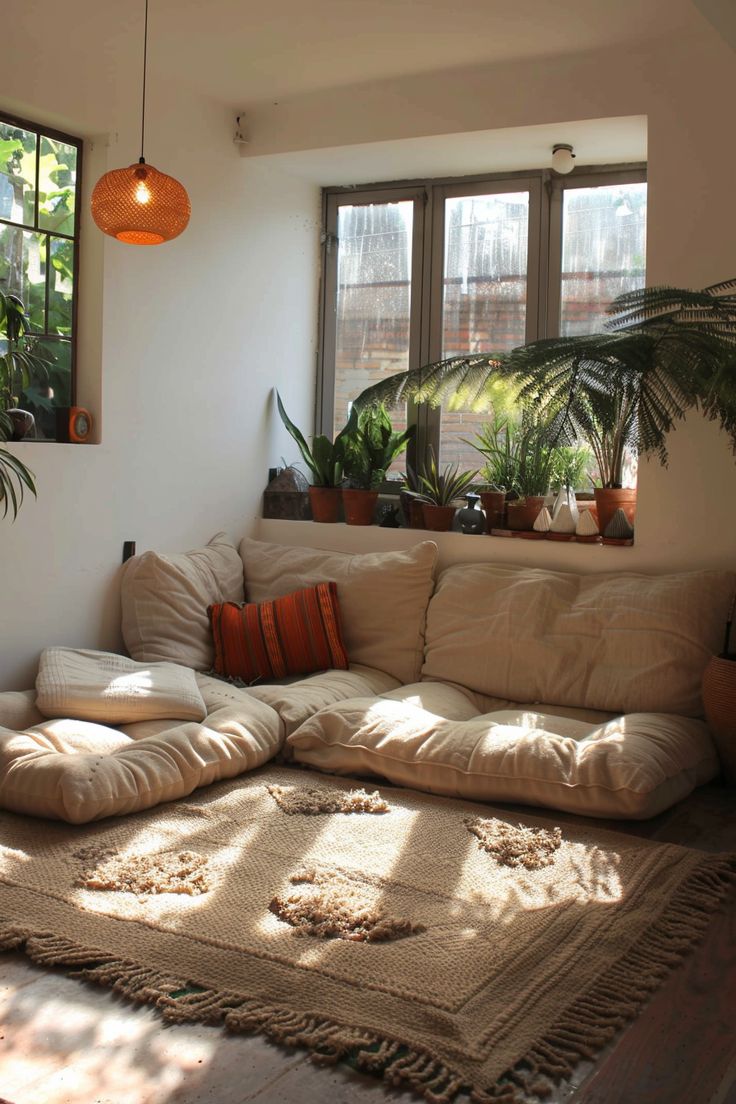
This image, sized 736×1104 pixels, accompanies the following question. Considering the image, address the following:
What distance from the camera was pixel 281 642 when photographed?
4.42 m

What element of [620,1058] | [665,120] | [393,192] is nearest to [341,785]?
Result: [620,1058]

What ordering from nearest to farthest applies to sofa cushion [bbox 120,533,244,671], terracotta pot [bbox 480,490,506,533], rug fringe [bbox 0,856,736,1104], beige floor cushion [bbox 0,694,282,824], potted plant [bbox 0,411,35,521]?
rug fringe [bbox 0,856,736,1104] → beige floor cushion [bbox 0,694,282,824] → potted plant [bbox 0,411,35,521] → sofa cushion [bbox 120,533,244,671] → terracotta pot [bbox 480,490,506,533]

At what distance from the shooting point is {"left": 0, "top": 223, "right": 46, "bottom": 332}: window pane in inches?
159

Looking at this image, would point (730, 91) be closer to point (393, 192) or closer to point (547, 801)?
point (393, 192)

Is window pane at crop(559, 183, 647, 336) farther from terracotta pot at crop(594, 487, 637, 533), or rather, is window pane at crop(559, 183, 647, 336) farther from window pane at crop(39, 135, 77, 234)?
window pane at crop(39, 135, 77, 234)

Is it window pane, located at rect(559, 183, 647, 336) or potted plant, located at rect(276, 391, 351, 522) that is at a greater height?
window pane, located at rect(559, 183, 647, 336)

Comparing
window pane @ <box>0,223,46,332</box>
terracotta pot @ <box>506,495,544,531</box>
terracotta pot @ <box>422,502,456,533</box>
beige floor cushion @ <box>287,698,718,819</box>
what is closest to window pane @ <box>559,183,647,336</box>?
terracotta pot @ <box>506,495,544,531</box>

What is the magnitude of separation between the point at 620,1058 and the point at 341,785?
159 cm

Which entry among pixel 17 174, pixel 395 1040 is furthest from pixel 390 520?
pixel 395 1040

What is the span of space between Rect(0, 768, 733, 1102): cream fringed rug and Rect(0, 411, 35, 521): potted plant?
110 cm

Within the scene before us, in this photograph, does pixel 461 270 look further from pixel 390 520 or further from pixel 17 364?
pixel 17 364

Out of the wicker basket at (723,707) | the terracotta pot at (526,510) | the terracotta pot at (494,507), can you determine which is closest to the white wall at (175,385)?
the terracotta pot at (494,507)

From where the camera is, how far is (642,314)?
3.40 metres

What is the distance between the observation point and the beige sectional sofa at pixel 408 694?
127 inches
